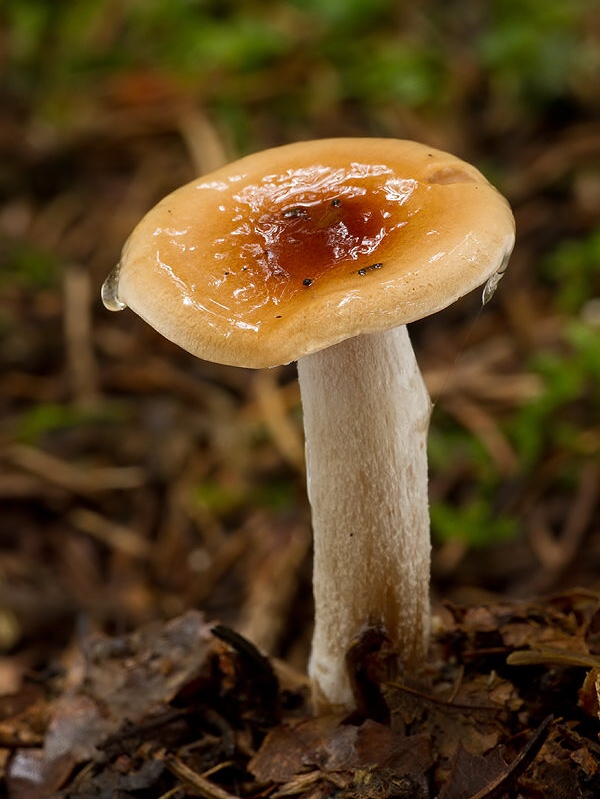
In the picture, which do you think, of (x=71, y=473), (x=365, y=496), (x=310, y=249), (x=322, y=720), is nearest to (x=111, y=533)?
(x=71, y=473)

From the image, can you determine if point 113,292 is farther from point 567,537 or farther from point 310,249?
point 567,537

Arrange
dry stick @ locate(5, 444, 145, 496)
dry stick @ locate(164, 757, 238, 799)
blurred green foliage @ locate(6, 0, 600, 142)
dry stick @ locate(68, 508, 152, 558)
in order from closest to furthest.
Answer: dry stick @ locate(164, 757, 238, 799), dry stick @ locate(68, 508, 152, 558), dry stick @ locate(5, 444, 145, 496), blurred green foliage @ locate(6, 0, 600, 142)

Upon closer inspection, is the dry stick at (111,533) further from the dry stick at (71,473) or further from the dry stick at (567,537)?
the dry stick at (567,537)

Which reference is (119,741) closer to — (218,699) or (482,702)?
(218,699)

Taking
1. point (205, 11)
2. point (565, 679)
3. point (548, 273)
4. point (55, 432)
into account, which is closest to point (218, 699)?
point (565, 679)

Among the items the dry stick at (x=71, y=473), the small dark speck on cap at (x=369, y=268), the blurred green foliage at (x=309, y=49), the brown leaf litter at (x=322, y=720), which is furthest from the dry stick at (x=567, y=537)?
the blurred green foliage at (x=309, y=49)

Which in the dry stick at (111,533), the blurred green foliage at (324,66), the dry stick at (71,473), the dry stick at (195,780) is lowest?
the dry stick at (195,780)

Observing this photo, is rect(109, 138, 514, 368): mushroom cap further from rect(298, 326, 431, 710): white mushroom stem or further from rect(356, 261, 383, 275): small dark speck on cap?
rect(298, 326, 431, 710): white mushroom stem

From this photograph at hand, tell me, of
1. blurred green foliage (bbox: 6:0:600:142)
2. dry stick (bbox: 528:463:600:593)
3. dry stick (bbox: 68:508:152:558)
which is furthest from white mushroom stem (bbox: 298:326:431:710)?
blurred green foliage (bbox: 6:0:600:142)
